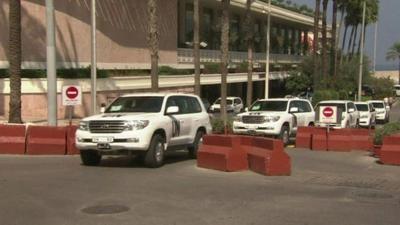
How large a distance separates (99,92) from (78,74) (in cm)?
159

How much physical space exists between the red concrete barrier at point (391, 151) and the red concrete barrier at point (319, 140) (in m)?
5.27

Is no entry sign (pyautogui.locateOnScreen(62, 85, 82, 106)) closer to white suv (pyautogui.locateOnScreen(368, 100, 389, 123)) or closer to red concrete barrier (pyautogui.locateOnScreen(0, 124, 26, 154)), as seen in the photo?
red concrete barrier (pyautogui.locateOnScreen(0, 124, 26, 154))

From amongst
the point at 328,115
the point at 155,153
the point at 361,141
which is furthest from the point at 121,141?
the point at 328,115

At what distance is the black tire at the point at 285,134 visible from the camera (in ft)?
79.4

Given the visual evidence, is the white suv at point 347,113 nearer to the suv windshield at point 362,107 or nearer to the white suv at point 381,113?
the suv windshield at point 362,107

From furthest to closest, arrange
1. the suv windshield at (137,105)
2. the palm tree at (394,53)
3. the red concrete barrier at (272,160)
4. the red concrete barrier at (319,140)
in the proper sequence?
1. the palm tree at (394,53)
2. the red concrete barrier at (319,140)
3. the suv windshield at (137,105)
4. the red concrete barrier at (272,160)

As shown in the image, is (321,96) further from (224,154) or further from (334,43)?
(224,154)

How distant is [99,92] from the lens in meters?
37.0

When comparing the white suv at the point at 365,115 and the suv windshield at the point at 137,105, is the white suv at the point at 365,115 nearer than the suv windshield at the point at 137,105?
No

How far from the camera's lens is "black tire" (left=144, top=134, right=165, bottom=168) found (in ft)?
50.0

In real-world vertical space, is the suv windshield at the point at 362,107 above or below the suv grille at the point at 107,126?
below

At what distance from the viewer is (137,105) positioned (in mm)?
16531

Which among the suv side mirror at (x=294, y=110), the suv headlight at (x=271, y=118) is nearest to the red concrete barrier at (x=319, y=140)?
the suv headlight at (x=271, y=118)

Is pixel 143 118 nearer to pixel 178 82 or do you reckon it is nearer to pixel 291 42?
pixel 178 82
